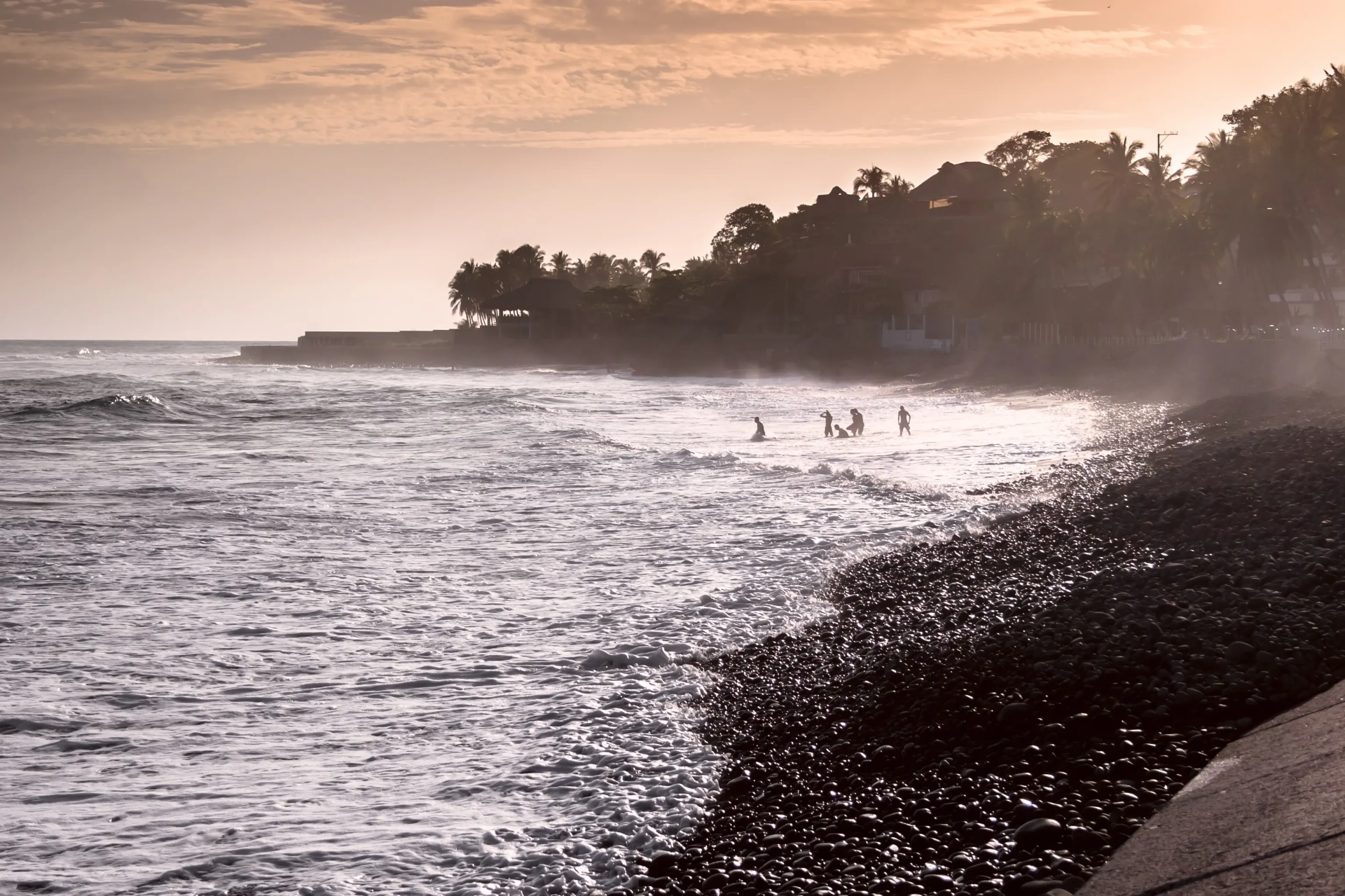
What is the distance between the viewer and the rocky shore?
489 cm

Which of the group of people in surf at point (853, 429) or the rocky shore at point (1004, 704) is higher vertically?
the group of people in surf at point (853, 429)

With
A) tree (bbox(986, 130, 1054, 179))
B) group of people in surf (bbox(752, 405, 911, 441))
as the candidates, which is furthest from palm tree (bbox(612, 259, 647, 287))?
group of people in surf (bbox(752, 405, 911, 441))

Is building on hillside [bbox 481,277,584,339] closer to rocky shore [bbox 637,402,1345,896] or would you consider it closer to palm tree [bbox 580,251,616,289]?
palm tree [bbox 580,251,616,289]

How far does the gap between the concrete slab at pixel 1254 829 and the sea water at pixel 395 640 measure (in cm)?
225

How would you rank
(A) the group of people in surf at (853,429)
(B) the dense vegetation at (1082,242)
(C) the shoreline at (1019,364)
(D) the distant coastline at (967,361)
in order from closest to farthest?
1. (A) the group of people in surf at (853,429)
2. (C) the shoreline at (1019,364)
3. (D) the distant coastline at (967,361)
4. (B) the dense vegetation at (1082,242)

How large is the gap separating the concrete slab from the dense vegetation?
43.8m

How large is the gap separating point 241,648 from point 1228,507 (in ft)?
33.6

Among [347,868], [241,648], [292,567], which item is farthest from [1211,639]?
[292,567]

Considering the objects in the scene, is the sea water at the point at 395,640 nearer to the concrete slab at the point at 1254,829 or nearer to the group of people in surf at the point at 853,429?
the concrete slab at the point at 1254,829

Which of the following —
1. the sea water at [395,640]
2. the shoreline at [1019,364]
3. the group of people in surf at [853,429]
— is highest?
the shoreline at [1019,364]

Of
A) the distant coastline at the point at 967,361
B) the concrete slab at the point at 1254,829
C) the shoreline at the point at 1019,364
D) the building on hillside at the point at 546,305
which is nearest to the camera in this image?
the concrete slab at the point at 1254,829

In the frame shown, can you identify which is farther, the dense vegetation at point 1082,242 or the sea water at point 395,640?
Answer: the dense vegetation at point 1082,242

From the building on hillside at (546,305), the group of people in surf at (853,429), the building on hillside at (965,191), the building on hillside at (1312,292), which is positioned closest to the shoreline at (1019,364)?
the building on hillside at (546,305)

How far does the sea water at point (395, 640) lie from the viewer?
222 inches
